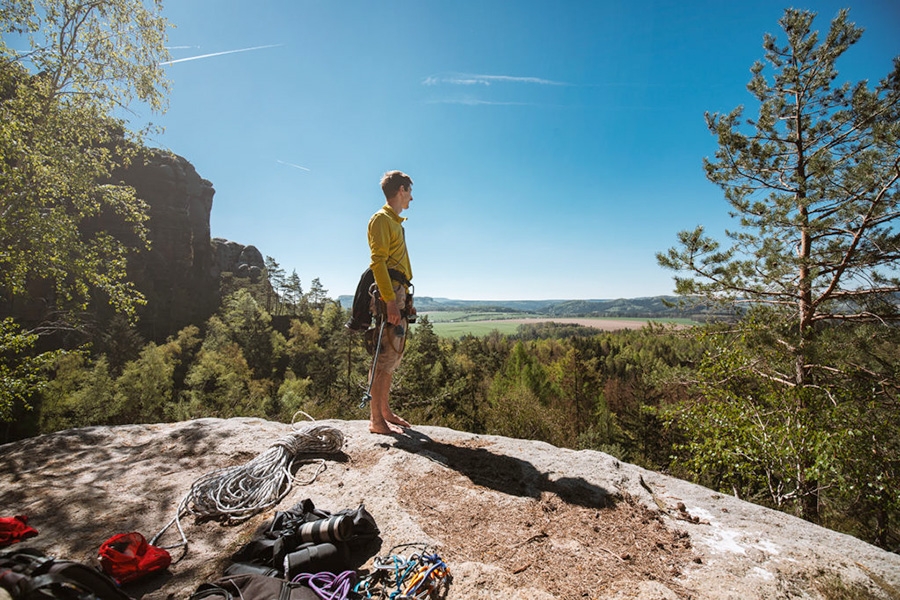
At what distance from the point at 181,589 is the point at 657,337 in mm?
8159

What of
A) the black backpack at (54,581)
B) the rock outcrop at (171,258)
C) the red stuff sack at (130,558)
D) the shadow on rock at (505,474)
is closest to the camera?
the black backpack at (54,581)

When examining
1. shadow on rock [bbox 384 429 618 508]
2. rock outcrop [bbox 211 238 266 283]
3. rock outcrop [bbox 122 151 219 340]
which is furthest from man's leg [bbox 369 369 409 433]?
rock outcrop [bbox 211 238 266 283]

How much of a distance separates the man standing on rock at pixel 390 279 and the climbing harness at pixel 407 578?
2.30 metres

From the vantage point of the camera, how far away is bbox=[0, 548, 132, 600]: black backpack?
1.41 meters

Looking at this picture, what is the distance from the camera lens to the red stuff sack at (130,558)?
1952mm

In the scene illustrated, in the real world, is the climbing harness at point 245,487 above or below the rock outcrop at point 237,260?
below

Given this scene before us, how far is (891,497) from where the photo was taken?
16.8ft

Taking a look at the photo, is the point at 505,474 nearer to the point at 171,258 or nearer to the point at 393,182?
the point at 393,182

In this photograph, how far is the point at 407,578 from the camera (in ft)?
6.27

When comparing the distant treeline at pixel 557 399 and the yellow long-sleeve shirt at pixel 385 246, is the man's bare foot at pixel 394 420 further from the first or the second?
the distant treeline at pixel 557 399

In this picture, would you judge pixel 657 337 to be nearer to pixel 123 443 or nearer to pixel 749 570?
pixel 749 570

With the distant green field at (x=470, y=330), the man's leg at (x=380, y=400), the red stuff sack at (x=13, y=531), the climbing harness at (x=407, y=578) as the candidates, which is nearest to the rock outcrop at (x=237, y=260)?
the distant green field at (x=470, y=330)

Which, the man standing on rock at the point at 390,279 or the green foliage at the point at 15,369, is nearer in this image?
the man standing on rock at the point at 390,279

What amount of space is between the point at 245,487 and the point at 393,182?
357 centimetres
